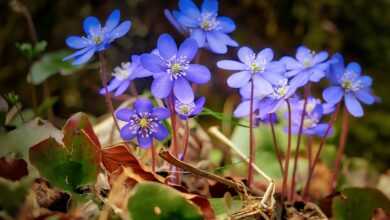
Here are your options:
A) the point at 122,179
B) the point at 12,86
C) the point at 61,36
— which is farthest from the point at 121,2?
the point at 122,179

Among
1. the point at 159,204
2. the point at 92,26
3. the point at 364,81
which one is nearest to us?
the point at 159,204

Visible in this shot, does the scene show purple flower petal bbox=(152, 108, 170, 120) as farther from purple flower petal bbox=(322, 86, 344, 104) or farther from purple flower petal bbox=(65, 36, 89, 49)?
purple flower petal bbox=(322, 86, 344, 104)

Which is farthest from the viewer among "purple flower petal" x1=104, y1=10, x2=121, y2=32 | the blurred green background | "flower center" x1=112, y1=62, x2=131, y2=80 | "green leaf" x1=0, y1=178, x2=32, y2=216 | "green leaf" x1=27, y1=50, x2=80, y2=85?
the blurred green background

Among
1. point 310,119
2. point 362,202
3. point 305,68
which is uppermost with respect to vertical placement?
point 305,68

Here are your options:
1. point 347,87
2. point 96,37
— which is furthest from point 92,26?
point 347,87

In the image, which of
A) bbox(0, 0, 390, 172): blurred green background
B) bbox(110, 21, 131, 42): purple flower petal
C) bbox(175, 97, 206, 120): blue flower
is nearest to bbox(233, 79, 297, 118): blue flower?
bbox(175, 97, 206, 120): blue flower

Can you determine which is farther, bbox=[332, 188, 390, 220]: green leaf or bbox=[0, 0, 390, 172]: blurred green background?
bbox=[0, 0, 390, 172]: blurred green background

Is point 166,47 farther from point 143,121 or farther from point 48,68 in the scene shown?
point 48,68
